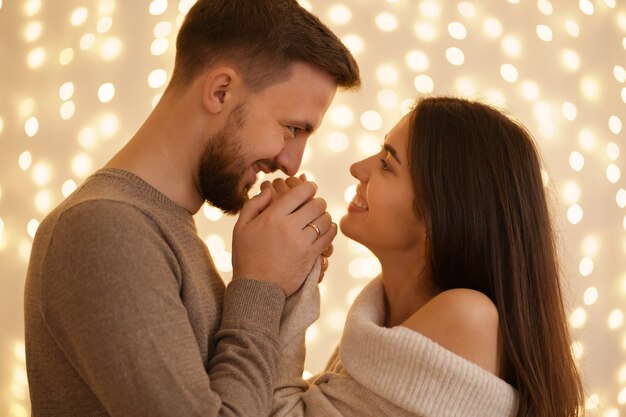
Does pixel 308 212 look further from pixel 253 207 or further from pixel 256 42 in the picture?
pixel 256 42

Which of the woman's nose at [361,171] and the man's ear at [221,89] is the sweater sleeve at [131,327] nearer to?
the man's ear at [221,89]

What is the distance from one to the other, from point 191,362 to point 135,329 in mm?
93

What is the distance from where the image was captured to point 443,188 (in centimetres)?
128

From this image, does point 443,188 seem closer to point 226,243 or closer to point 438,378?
point 438,378

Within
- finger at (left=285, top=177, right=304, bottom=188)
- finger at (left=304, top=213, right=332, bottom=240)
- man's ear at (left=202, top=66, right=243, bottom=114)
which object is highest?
man's ear at (left=202, top=66, right=243, bottom=114)

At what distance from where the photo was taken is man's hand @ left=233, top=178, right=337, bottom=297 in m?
1.18

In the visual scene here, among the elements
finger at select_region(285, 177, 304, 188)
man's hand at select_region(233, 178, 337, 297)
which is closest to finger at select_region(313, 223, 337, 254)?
man's hand at select_region(233, 178, 337, 297)

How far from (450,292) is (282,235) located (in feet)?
0.95

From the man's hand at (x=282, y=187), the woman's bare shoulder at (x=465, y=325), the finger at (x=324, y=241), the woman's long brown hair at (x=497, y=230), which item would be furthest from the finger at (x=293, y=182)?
the woman's bare shoulder at (x=465, y=325)

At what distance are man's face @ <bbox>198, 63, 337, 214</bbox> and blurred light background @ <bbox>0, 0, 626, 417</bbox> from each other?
1.05ft

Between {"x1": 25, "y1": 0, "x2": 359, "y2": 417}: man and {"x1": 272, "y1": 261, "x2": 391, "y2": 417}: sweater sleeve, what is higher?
{"x1": 25, "y1": 0, "x2": 359, "y2": 417}: man

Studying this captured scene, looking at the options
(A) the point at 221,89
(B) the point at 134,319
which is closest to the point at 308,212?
(A) the point at 221,89

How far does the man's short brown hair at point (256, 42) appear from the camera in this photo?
4.13 feet

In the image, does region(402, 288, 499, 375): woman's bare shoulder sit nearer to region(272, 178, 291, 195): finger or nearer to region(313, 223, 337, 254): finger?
region(313, 223, 337, 254): finger
